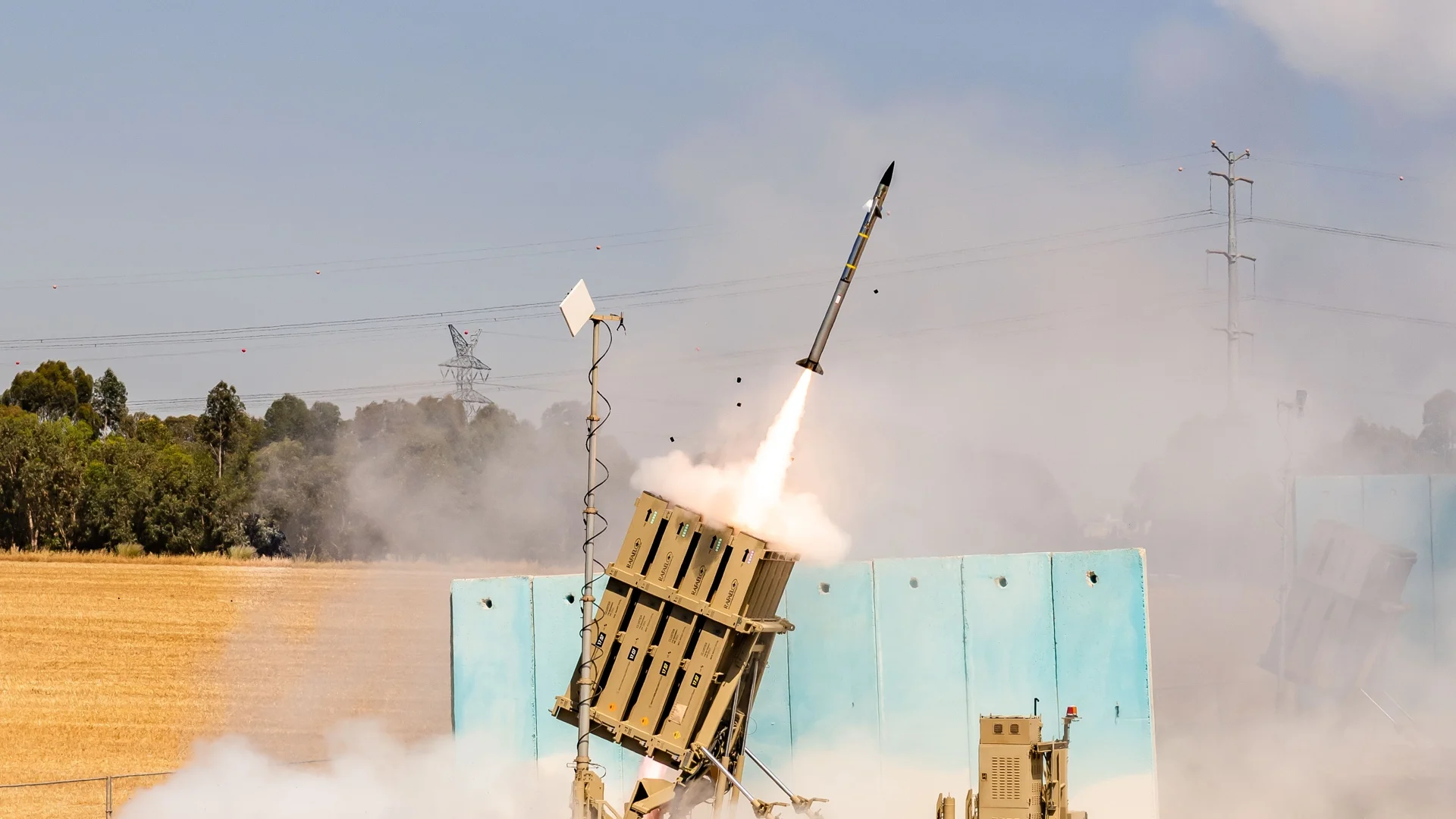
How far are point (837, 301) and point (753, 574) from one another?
172 inches

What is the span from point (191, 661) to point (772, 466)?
26.4 meters

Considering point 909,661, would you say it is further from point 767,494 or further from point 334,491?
point 334,491

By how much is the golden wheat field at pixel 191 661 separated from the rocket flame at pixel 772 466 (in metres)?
10.5

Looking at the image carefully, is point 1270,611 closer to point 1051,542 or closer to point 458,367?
point 1051,542

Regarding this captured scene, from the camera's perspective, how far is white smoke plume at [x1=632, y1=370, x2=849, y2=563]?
682 inches

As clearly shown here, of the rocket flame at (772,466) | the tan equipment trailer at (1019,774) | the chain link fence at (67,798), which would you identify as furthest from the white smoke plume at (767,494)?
the chain link fence at (67,798)

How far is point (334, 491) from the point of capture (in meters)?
59.8

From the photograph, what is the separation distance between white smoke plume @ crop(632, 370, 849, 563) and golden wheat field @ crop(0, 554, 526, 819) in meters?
10.5

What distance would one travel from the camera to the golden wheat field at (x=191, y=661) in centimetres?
2895

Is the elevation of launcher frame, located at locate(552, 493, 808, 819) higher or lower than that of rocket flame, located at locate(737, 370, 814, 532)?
lower

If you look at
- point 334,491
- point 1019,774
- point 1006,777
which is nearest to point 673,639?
point 1006,777

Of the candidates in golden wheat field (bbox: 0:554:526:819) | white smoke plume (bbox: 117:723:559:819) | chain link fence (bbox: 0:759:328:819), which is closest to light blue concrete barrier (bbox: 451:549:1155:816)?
white smoke plume (bbox: 117:723:559:819)

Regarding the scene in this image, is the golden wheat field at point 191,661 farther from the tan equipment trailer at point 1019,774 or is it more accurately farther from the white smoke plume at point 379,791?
the tan equipment trailer at point 1019,774

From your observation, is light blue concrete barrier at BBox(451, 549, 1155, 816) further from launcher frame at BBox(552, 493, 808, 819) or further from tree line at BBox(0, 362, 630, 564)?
tree line at BBox(0, 362, 630, 564)
